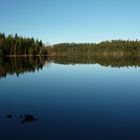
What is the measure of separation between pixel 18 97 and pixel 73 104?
21.8 ft

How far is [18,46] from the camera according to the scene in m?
147

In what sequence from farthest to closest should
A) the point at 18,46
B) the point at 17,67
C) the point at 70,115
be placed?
the point at 18,46
the point at 17,67
the point at 70,115

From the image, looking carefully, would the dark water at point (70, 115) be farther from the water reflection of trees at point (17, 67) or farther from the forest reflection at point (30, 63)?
the water reflection of trees at point (17, 67)

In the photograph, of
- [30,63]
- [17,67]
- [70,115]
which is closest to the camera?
[70,115]

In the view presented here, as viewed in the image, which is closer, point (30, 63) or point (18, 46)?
point (30, 63)

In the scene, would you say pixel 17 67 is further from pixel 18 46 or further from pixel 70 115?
pixel 18 46

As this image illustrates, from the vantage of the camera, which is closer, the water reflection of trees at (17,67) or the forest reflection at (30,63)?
the water reflection of trees at (17,67)

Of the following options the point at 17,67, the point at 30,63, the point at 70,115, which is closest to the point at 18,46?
the point at 30,63

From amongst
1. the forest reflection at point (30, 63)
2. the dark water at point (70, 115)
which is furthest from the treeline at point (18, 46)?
the dark water at point (70, 115)

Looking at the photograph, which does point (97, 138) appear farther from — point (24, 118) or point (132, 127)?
point (24, 118)

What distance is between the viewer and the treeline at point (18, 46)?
13524 cm

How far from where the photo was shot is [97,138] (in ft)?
49.1

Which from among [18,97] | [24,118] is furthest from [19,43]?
[24,118]

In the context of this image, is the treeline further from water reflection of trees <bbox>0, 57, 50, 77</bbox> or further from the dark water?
the dark water
